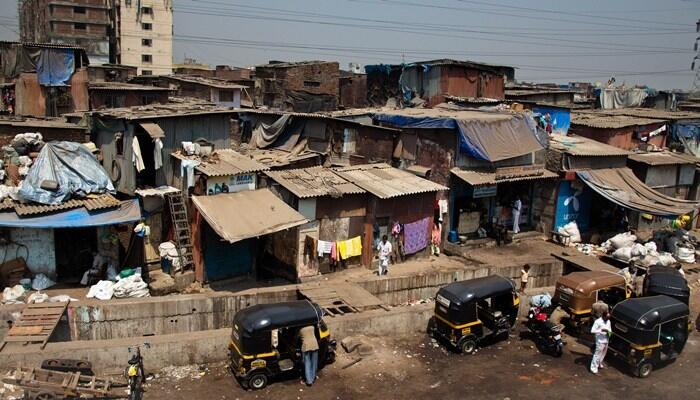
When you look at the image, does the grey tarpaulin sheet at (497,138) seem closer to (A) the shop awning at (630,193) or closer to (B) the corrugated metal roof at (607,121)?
(A) the shop awning at (630,193)

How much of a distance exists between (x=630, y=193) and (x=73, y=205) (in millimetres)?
20353

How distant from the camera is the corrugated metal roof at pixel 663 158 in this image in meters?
24.4

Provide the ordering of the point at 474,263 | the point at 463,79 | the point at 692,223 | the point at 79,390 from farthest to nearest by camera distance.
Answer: the point at 463,79
the point at 692,223
the point at 474,263
the point at 79,390

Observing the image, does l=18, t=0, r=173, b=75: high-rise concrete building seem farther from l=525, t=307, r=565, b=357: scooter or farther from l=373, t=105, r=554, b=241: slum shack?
l=525, t=307, r=565, b=357: scooter

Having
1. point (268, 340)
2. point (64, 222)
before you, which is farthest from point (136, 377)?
point (64, 222)

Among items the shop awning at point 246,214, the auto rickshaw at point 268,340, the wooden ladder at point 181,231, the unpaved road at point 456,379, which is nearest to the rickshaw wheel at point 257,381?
the auto rickshaw at point 268,340

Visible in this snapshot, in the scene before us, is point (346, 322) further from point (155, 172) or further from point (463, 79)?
point (463, 79)

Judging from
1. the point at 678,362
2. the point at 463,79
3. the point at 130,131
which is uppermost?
the point at 463,79

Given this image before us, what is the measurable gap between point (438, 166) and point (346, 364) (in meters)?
11.0

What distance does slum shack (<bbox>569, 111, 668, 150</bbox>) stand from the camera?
2592 cm

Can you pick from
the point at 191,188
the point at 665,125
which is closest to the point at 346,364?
the point at 191,188

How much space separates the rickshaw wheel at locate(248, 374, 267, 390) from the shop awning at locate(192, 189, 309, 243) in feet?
15.7

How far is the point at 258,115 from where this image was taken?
2672 centimetres

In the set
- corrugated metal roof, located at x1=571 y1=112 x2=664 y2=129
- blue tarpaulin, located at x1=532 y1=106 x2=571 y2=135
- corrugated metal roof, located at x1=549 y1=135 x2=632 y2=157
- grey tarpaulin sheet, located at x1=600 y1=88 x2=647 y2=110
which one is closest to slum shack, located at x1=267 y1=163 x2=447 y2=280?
corrugated metal roof, located at x1=549 y1=135 x2=632 y2=157
